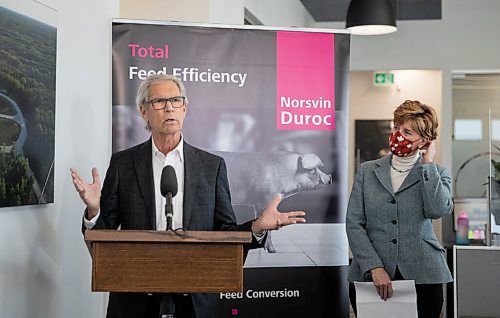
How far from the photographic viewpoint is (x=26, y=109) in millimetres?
2777

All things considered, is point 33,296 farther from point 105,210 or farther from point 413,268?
point 413,268

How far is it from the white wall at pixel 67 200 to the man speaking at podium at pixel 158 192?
373mm

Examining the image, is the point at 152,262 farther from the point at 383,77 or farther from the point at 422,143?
the point at 383,77

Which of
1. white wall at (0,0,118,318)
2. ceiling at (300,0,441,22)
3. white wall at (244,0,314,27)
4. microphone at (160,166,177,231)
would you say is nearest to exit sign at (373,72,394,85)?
ceiling at (300,0,441,22)

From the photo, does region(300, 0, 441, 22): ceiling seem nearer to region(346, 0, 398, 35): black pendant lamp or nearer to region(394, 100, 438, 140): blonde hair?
region(346, 0, 398, 35): black pendant lamp

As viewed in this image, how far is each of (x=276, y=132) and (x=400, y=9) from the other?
478 cm

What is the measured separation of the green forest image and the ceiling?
5436mm

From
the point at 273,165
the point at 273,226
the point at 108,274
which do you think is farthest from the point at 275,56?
the point at 108,274

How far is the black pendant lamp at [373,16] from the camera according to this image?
20.6ft

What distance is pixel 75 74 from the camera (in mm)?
3336

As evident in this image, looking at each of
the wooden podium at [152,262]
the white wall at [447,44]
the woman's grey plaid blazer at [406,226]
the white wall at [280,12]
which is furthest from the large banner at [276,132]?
the white wall at [447,44]

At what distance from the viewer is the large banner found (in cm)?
372

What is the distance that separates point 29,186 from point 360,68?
5.97m

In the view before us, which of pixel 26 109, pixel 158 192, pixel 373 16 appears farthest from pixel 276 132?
pixel 373 16
